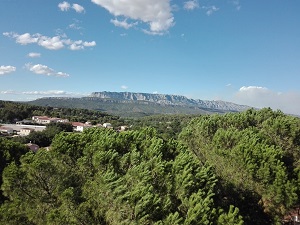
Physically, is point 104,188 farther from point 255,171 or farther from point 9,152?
point 9,152

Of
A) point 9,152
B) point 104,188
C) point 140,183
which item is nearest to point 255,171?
point 140,183

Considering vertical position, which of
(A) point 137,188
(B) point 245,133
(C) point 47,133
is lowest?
(C) point 47,133

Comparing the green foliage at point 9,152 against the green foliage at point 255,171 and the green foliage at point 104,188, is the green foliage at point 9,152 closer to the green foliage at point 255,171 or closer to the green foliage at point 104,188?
the green foliage at point 104,188

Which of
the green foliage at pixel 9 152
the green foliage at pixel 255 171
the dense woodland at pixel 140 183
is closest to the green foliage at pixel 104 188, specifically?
the dense woodland at pixel 140 183

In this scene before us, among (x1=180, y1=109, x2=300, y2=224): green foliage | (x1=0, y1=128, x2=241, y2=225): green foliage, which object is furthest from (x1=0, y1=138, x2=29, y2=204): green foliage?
(x1=180, y1=109, x2=300, y2=224): green foliage

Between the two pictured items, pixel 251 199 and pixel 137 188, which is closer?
pixel 137 188

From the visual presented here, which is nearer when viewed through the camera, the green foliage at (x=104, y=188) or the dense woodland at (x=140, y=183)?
the green foliage at (x=104, y=188)

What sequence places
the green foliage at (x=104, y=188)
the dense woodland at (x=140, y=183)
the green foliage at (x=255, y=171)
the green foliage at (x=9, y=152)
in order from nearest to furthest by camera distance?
the green foliage at (x=104, y=188) → the dense woodland at (x=140, y=183) → the green foliage at (x=255, y=171) → the green foliage at (x=9, y=152)

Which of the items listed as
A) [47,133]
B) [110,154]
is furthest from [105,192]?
[47,133]

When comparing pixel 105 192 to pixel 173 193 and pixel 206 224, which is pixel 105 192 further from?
pixel 206 224
